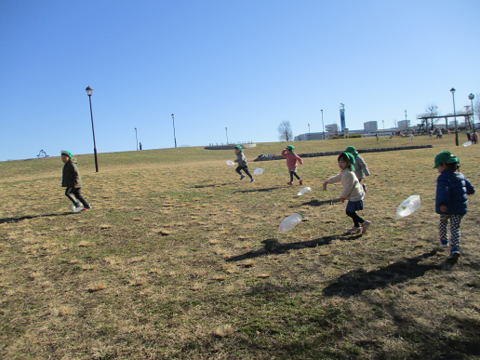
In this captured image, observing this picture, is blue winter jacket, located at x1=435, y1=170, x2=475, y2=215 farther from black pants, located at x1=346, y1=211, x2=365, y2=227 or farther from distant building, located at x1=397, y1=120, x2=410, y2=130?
distant building, located at x1=397, y1=120, x2=410, y2=130

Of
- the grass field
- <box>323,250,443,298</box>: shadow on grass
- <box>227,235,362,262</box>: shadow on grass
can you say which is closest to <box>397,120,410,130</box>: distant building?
<box>227,235,362,262</box>: shadow on grass

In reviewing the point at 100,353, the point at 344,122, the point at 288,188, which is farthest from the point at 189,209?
the point at 344,122

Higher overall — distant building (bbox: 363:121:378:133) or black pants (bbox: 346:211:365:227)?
distant building (bbox: 363:121:378:133)

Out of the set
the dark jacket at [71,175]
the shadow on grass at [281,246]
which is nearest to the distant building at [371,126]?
the dark jacket at [71,175]

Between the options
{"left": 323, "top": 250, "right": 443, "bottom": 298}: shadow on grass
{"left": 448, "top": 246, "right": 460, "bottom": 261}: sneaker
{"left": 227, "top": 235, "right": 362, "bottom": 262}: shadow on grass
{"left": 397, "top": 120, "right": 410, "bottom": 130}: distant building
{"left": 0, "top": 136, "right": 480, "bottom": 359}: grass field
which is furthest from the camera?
{"left": 397, "top": 120, "right": 410, "bottom": 130}: distant building

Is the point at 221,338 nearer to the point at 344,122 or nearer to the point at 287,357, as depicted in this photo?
the point at 287,357

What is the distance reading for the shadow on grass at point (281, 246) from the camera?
5219 millimetres

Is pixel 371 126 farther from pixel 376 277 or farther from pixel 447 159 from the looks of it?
pixel 376 277

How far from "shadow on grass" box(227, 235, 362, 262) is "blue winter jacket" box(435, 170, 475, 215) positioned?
5.56 ft

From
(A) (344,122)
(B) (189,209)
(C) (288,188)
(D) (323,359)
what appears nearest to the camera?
(D) (323,359)

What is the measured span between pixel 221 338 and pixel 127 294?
1701 millimetres

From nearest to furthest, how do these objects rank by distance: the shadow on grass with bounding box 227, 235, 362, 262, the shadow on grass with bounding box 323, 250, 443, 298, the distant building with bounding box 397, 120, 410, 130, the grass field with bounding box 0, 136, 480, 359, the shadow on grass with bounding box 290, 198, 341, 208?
the grass field with bounding box 0, 136, 480, 359 → the shadow on grass with bounding box 323, 250, 443, 298 → the shadow on grass with bounding box 227, 235, 362, 262 → the shadow on grass with bounding box 290, 198, 341, 208 → the distant building with bounding box 397, 120, 410, 130

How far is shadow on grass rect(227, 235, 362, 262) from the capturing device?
5.22 meters

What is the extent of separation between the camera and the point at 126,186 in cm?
1397
